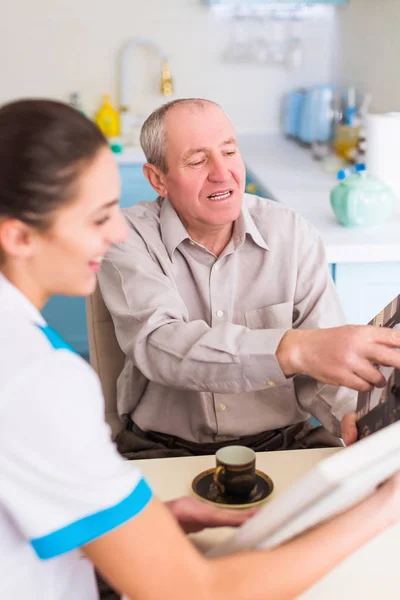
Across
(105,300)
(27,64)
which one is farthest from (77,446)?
(27,64)

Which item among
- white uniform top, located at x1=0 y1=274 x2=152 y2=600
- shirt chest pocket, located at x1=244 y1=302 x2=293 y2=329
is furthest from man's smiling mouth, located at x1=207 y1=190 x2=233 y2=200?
white uniform top, located at x1=0 y1=274 x2=152 y2=600

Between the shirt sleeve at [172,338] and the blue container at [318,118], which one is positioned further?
the blue container at [318,118]

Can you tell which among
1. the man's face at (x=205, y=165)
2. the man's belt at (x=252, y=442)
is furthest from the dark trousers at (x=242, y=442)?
the man's face at (x=205, y=165)

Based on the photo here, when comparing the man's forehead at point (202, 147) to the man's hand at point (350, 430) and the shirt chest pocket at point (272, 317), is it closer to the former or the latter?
the shirt chest pocket at point (272, 317)

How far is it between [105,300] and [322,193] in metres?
1.38

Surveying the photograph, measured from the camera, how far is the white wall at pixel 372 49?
11.3 ft

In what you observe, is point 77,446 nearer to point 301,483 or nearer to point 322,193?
point 301,483

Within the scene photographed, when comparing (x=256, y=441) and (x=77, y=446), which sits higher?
(x=77, y=446)

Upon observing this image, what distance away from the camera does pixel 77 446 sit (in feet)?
2.65

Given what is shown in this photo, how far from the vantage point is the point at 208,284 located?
178 centimetres

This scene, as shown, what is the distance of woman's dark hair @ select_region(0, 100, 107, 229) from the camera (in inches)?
33.6

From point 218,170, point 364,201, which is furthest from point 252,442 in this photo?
point 364,201

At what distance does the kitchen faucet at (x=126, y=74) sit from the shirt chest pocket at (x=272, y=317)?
2.72 m

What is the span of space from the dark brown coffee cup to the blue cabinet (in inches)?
106
